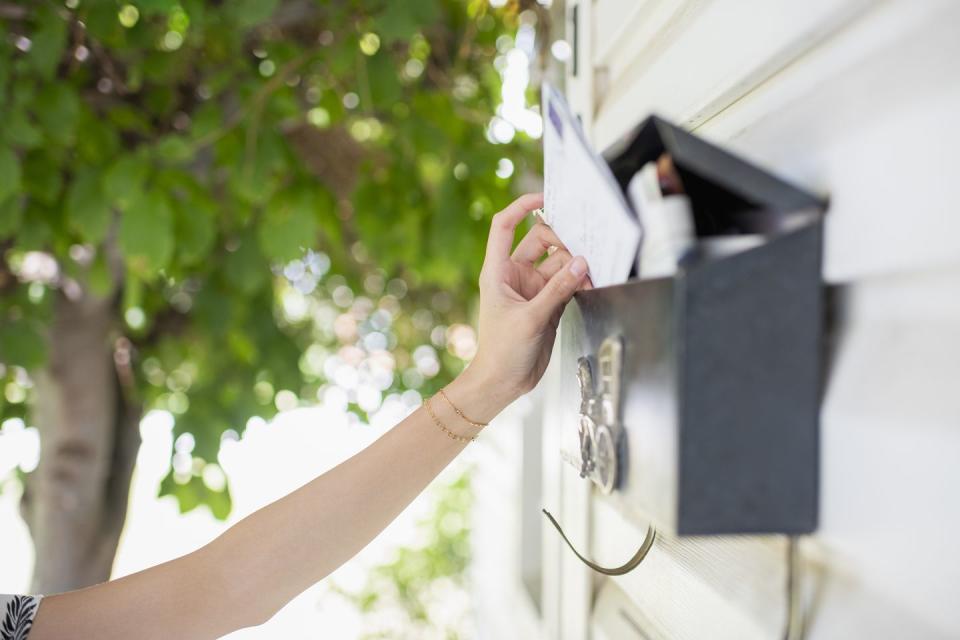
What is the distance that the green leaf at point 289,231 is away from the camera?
157 cm

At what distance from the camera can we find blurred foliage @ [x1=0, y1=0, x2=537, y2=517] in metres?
1.43

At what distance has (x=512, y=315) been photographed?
75 cm

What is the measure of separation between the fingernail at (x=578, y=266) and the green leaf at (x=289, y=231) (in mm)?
1015

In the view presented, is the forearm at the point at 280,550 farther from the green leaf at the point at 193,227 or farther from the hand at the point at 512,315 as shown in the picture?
the green leaf at the point at 193,227

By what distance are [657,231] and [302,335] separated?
9.60ft

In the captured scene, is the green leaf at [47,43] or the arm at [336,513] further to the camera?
the green leaf at [47,43]

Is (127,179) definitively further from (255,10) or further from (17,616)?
(17,616)

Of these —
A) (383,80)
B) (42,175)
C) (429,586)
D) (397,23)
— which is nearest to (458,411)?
(397,23)

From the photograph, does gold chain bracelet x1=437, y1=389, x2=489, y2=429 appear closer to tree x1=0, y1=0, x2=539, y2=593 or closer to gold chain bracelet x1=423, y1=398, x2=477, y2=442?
gold chain bracelet x1=423, y1=398, x2=477, y2=442

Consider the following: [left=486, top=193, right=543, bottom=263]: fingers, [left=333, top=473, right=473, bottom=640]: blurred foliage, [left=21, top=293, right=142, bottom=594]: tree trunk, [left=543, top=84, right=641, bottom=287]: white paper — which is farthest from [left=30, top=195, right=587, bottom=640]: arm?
[left=333, top=473, right=473, bottom=640]: blurred foliage

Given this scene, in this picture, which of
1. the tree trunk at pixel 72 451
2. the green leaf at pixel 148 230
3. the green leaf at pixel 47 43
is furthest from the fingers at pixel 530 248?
the tree trunk at pixel 72 451

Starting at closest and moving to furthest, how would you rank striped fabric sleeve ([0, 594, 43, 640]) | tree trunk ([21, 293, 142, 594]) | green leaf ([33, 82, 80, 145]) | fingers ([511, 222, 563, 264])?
1. fingers ([511, 222, 563, 264])
2. striped fabric sleeve ([0, 594, 43, 640])
3. green leaf ([33, 82, 80, 145])
4. tree trunk ([21, 293, 142, 594])

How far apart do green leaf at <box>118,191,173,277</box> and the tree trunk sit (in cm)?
108

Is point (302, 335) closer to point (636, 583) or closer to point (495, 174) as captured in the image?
point (495, 174)
